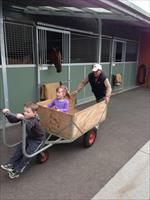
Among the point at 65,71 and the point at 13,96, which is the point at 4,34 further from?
the point at 65,71

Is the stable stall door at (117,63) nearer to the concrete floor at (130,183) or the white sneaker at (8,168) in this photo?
the concrete floor at (130,183)

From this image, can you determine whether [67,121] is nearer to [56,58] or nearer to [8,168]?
[8,168]

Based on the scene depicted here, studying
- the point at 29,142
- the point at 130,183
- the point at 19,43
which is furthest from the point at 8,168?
the point at 19,43

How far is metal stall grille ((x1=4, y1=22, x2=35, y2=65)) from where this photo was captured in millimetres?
3693

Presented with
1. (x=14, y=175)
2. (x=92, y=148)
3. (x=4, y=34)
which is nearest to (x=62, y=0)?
(x=4, y=34)

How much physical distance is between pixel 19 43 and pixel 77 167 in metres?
2.65

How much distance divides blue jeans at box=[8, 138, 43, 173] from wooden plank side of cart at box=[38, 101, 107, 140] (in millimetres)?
357

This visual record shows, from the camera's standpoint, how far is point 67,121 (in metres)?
2.53

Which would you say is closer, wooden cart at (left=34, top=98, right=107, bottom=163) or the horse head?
wooden cart at (left=34, top=98, right=107, bottom=163)

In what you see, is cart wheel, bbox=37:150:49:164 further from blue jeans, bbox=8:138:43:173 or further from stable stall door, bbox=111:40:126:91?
stable stall door, bbox=111:40:126:91

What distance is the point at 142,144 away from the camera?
3.39 metres

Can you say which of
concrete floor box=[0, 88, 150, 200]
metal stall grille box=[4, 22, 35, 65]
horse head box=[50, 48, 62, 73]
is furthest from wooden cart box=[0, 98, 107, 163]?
horse head box=[50, 48, 62, 73]

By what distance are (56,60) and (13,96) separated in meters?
1.32

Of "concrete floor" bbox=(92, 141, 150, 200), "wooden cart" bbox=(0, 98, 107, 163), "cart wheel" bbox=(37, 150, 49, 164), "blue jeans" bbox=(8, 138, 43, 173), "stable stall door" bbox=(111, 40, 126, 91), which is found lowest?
"concrete floor" bbox=(92, 141, 150, 200)
